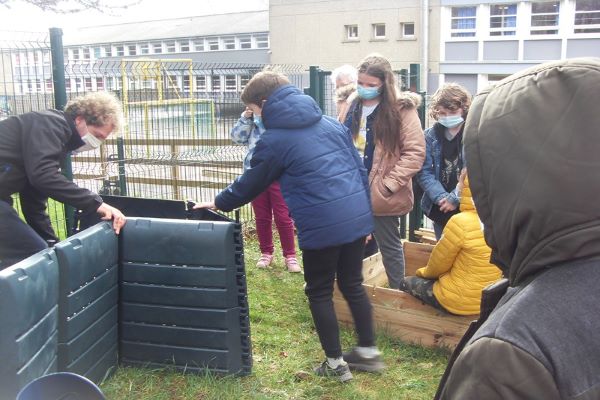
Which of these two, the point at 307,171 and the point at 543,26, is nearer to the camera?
the point at 307,171

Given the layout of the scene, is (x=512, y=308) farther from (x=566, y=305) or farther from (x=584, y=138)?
(x=584, y=138)

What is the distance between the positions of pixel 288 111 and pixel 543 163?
2389mm

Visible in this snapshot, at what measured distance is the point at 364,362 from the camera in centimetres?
372

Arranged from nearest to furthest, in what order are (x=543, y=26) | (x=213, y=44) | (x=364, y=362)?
(x=364, y=362)
(x=543, y=26)
(x=213, y=44)

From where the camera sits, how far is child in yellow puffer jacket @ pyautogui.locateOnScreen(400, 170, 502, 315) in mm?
3547

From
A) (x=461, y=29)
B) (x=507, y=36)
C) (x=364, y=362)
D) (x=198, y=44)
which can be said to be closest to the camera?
(x=364, y=362)

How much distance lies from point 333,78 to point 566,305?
4987 mm

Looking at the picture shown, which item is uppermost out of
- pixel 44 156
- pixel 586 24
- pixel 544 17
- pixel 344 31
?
pixel 344 31

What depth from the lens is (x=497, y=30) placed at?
29641 mm

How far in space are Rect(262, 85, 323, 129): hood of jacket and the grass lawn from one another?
1.47m

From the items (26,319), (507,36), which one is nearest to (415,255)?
(26,319)

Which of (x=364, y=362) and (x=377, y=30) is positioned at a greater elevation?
(x=377, y=30)

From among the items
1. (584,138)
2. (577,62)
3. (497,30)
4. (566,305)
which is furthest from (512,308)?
(497,30)

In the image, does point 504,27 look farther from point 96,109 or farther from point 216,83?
point 96,109
